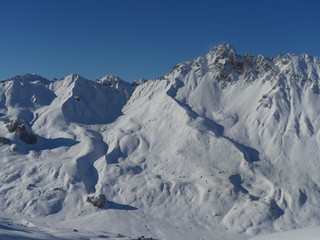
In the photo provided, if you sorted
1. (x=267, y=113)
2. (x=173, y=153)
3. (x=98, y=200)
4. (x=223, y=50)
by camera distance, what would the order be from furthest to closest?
1. (x=223, y=50)
2. (x=267, y=113)
3. (x=173, y=153)
4. (x=98, y=200)

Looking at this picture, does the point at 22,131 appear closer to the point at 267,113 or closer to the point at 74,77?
the point at 74,77

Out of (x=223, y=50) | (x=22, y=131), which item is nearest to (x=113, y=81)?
(x=223, y=50)

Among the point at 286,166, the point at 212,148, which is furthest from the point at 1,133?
the point at 286,166

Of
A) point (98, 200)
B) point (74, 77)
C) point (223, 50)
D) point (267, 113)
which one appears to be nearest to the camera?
point (98, 200)

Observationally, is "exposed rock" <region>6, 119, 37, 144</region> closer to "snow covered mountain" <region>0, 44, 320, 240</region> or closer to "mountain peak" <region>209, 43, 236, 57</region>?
"snow covered mountain" <region>0, 44, 320, 240</region>

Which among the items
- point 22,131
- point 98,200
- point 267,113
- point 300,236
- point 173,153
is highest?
point 267,113

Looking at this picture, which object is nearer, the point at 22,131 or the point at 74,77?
the point at 22,131
